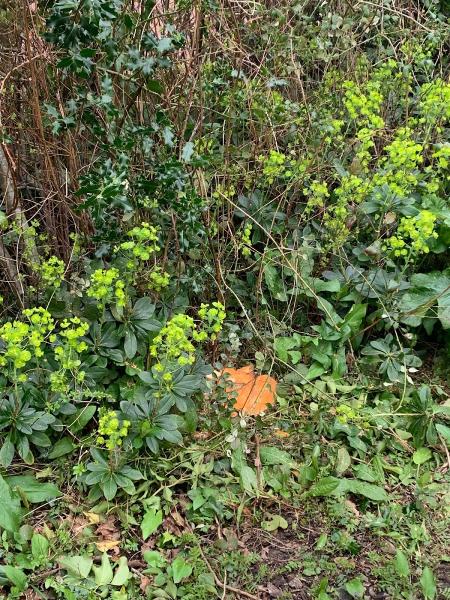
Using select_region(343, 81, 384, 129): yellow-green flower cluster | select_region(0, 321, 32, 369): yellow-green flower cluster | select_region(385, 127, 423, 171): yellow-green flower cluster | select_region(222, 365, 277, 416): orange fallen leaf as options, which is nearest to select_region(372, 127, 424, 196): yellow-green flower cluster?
select_region(385, 127, 423, 171): yellow-green flower cluster

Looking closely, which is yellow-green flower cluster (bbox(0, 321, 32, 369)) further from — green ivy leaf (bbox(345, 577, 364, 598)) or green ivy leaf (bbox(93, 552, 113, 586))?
green ivy leaf (bbox(345, 577, 364, 598))

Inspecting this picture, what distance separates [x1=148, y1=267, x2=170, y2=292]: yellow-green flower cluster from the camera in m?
2.58

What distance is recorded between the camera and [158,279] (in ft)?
8.47

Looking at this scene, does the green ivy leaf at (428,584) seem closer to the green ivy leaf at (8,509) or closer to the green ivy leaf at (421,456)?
the green ivy leaf at (421,456)

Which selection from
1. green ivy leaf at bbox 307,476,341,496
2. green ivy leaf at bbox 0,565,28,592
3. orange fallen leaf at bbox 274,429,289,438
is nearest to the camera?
green ivy leaf at bbox 0,565,28,592

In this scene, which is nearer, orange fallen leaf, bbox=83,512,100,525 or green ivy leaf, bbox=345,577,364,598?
green ivy leaf, bbox=345,577,364,598

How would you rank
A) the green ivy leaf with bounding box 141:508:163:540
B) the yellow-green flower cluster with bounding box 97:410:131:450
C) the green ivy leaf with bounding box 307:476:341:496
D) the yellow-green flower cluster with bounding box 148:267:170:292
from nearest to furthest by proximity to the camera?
the yellow-green flower cluster with bounding box 97:410:131:450
the green ivy leaf with bounding box 141:508:163:540
the green ivy leaf with bounding box 307:476:341:496
the yellow-green flower cluster with bounding box 148:267:170:292

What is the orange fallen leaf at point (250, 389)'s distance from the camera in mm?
2762

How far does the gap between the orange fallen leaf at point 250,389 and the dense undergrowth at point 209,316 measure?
0.06m

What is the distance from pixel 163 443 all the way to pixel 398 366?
4.22 ft

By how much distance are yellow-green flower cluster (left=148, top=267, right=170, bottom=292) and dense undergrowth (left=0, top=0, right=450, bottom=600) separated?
16 mm

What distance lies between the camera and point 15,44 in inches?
100

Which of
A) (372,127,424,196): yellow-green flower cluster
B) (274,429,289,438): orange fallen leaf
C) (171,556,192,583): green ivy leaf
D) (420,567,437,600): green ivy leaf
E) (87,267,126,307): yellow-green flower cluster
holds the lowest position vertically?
(171,556,192,583): green ivy leaf

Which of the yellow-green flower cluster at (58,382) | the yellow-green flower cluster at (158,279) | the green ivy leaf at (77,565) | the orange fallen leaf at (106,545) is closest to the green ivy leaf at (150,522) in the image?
the orange fallen leaf at (106,545)
